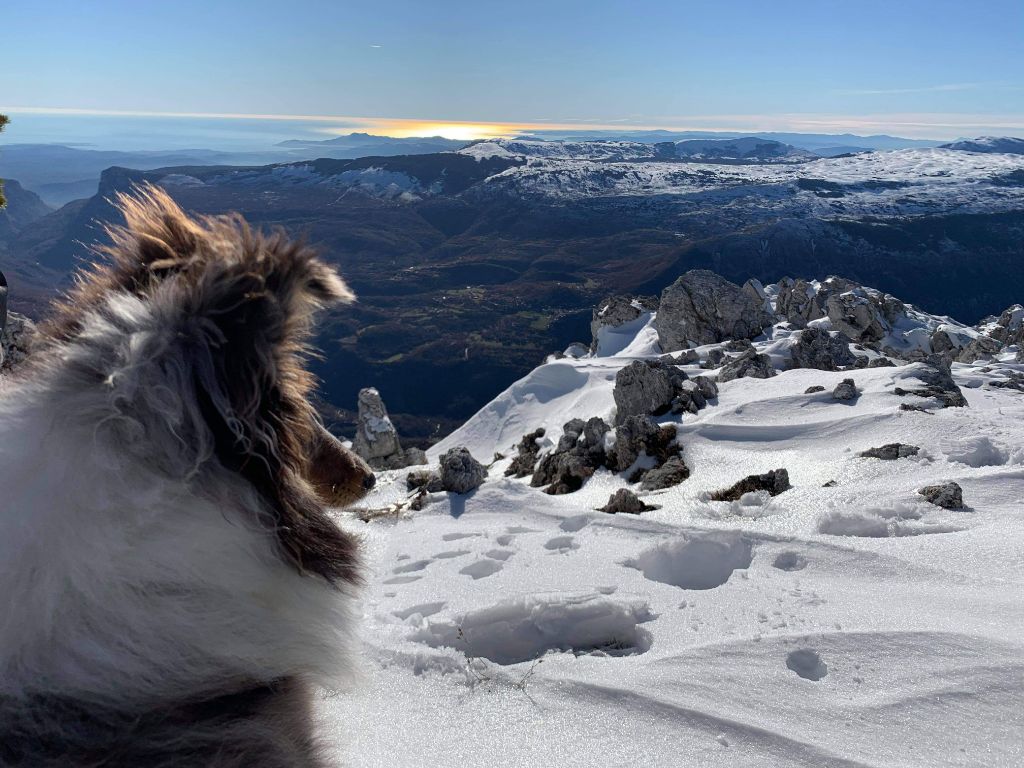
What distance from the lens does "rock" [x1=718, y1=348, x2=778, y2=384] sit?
1313cm

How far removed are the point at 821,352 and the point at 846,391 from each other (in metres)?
8.04

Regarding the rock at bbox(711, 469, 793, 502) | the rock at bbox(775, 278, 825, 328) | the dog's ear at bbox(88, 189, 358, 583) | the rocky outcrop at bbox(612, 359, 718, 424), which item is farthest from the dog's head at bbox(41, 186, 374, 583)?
the rock at bbox(775, 278, 825, 328)

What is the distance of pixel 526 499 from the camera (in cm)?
719

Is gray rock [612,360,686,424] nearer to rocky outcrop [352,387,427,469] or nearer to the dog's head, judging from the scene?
the dog's head

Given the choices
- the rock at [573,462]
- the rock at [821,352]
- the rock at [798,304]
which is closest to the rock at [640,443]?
the rock at [573,462]

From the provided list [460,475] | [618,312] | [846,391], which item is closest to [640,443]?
[460,475]

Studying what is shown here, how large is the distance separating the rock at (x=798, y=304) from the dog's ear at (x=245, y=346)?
103 ft

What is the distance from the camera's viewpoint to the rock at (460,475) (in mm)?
7879

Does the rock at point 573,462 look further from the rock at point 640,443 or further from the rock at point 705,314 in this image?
the rock at point 705,314

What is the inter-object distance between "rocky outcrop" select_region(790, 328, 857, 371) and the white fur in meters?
16.5

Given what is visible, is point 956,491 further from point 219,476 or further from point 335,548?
point 219,476

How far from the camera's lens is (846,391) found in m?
9.52

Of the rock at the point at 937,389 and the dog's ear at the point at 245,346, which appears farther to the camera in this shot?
the rock at the point at 937,389

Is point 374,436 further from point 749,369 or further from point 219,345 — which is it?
point 219,345
